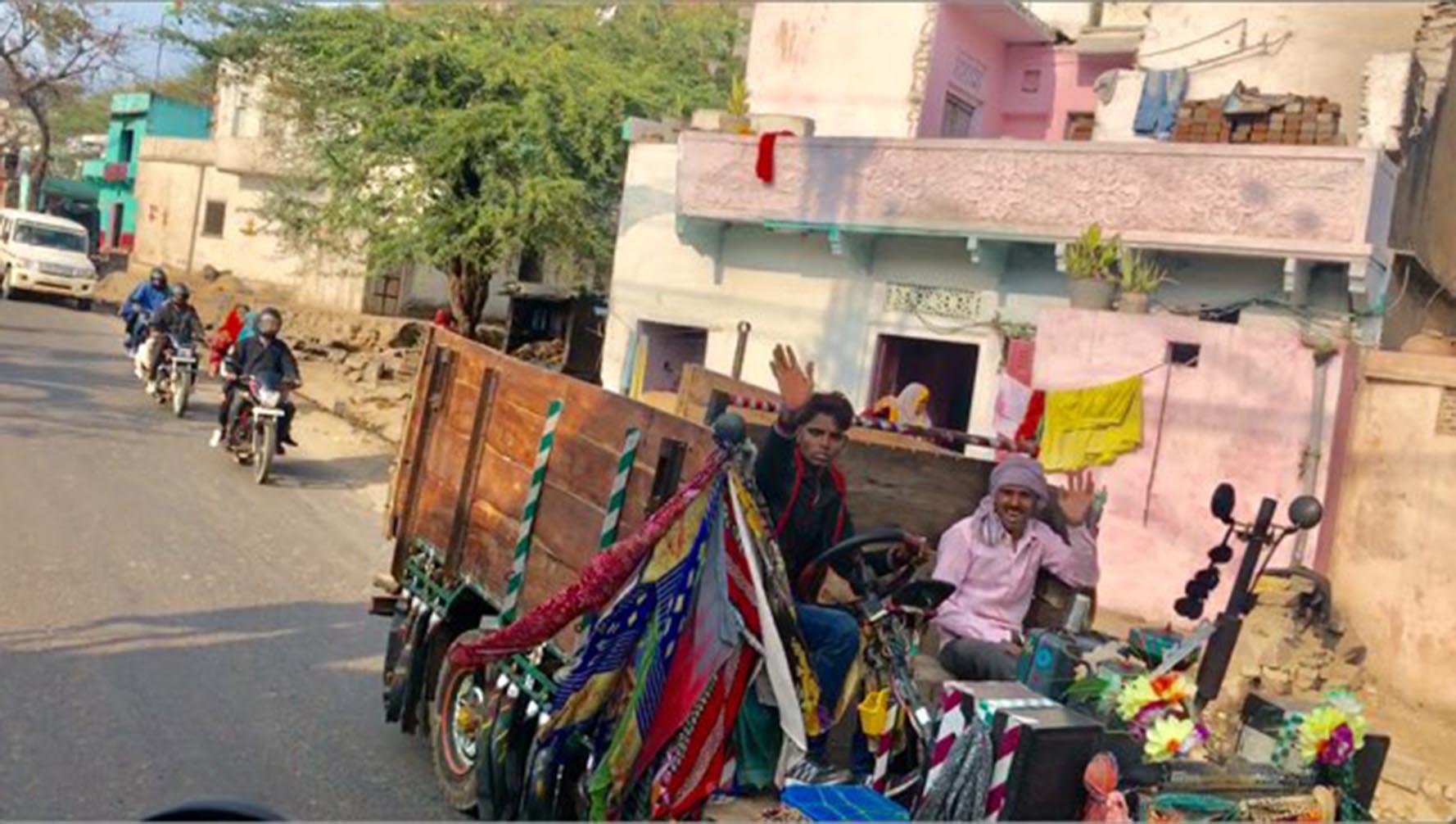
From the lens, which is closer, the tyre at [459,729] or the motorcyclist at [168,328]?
the tyre at [459,729]

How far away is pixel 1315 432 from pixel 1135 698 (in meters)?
8.86

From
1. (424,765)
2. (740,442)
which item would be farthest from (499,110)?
(740,442)

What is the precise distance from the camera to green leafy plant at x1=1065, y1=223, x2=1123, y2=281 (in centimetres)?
1340

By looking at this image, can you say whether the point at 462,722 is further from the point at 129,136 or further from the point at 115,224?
the point at 129,136

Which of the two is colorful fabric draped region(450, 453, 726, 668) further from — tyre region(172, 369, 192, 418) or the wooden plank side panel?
tyre region(172, 369, 192, 418)

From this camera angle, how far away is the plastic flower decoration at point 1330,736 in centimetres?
365

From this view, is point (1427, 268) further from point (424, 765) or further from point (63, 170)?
point (63, 170)

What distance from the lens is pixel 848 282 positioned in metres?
16.4

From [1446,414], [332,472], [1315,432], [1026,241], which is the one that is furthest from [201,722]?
[1026,241]

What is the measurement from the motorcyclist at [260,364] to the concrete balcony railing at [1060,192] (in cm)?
587

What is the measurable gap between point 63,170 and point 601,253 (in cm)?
4829

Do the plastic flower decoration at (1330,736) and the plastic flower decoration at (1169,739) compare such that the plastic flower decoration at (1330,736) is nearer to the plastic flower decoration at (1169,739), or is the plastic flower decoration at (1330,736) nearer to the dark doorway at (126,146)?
the plastic flower decoration at (1169,739)

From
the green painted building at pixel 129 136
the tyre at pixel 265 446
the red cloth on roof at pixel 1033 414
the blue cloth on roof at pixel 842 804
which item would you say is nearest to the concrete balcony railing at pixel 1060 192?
the red cloth on roof at pixel 1033 414

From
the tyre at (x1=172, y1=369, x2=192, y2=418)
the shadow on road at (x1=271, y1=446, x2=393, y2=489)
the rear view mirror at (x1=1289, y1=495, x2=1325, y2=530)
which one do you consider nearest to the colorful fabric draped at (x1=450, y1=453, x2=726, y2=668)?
the rear view mirror at (x1=1289, y1=495, x2=1325, y2=530)
